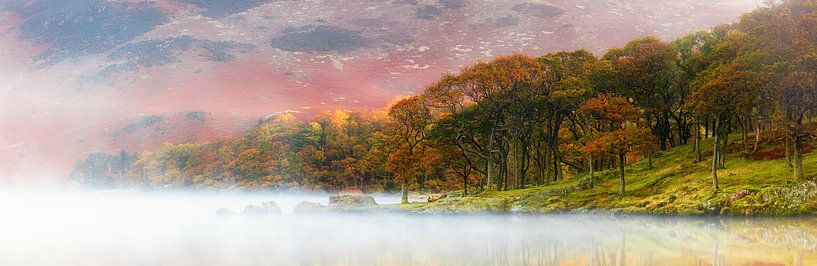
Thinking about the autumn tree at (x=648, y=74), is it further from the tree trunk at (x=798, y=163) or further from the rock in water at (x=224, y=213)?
the rock in water at (x=224, y=213)

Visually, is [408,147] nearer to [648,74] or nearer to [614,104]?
[614,104]

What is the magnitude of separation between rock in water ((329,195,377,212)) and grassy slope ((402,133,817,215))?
509 cm

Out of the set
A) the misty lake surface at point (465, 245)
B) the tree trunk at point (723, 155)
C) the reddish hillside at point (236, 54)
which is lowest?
the misty lake surface at point (465, 245)

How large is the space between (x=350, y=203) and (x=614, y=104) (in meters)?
24.7

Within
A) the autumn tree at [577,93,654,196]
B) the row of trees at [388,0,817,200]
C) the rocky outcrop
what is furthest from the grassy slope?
the rocky outcrop

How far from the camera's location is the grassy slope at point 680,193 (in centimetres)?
3219

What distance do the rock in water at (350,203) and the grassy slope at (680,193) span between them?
5.09 metres

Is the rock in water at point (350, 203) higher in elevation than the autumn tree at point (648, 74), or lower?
lower

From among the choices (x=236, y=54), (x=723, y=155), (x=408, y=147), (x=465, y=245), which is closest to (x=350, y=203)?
(x=408, y=147)

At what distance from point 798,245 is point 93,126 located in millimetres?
144084

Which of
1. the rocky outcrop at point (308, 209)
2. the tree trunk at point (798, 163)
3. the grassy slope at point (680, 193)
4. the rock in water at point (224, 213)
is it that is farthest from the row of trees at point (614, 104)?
the rock in water at point (224, 213)

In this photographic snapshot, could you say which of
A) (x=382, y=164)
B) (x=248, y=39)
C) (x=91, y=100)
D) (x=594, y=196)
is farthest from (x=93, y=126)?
(x=594, y=196)

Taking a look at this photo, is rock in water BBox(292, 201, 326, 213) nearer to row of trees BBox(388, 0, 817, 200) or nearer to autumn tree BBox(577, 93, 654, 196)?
row of trees BBox(388, 0, 817, 200)

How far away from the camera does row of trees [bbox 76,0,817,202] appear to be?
3541cm
